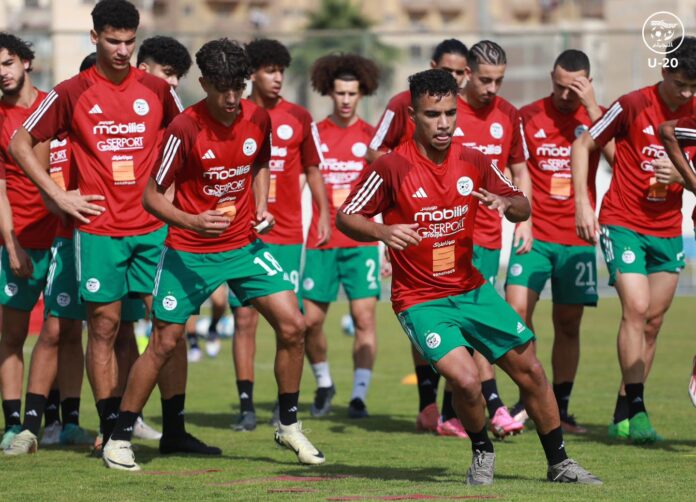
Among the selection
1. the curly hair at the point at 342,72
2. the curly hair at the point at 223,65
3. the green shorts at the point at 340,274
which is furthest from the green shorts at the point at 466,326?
the curly hair at the point at 342,72

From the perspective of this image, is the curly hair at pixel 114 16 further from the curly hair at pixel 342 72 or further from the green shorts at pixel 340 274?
the green shorts at pixel 340 274

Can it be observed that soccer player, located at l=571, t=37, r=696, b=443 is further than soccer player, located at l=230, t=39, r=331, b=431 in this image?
No

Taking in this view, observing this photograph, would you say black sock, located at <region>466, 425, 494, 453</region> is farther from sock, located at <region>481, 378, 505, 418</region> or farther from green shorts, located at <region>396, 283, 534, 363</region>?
sock, located at <region>481, 378, 505, 418</region>

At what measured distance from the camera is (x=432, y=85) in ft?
23.8

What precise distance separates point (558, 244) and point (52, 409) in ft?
13.6

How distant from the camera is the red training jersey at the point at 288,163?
11008 mm

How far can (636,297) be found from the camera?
30.2ft

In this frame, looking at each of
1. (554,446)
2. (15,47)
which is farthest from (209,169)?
(554,446)

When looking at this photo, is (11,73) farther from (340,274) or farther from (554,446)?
(554,446)

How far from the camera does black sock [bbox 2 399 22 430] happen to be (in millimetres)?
9305

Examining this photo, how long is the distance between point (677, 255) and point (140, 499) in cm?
453

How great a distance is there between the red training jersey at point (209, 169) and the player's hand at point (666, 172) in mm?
2838

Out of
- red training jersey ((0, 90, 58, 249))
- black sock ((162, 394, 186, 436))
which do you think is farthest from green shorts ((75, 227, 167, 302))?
red training jersey ((0, 90, 58, 249))

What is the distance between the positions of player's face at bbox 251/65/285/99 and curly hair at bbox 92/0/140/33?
2.39 m
